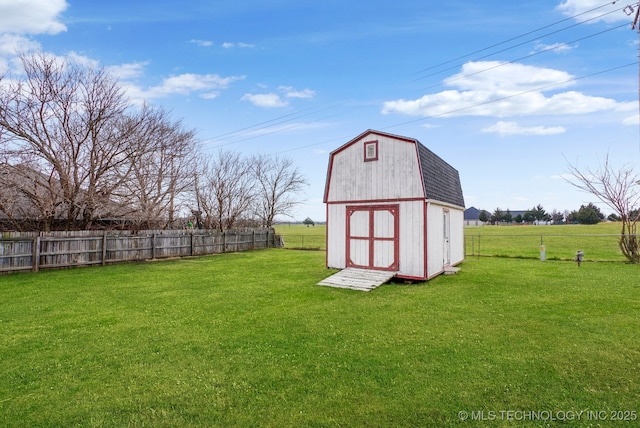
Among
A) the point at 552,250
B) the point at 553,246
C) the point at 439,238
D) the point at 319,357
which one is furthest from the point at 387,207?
the point at 553,246

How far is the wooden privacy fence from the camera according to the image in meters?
12.1

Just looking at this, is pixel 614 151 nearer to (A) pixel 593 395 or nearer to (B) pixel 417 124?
(B) pixel 417 124

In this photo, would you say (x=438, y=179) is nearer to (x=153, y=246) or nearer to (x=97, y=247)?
(x=153, y=246)

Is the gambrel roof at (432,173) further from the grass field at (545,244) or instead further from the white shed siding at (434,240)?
the grass field at (545,244)

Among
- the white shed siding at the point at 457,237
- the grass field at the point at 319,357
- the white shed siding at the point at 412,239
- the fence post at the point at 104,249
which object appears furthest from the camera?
the fence post at the point at 104,249

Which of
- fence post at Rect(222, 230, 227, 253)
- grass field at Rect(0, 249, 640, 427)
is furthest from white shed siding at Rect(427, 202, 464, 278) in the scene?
fence post at Rect(222, 230, 227, 253)

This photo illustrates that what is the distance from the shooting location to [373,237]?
10922 millimetres

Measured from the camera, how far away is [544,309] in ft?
22.3

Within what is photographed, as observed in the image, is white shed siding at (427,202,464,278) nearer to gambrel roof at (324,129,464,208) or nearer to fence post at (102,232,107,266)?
gambrel roof at (324,129,464,208)

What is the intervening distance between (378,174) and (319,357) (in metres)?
7.53

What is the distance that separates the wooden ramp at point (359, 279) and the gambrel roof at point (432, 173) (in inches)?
109

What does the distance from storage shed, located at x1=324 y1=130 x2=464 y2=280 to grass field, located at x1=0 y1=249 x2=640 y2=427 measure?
6.32ft

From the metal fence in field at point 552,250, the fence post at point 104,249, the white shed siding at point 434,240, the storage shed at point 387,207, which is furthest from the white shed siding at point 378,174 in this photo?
the fence post at point 104,249

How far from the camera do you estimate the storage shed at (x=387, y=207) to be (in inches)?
401
